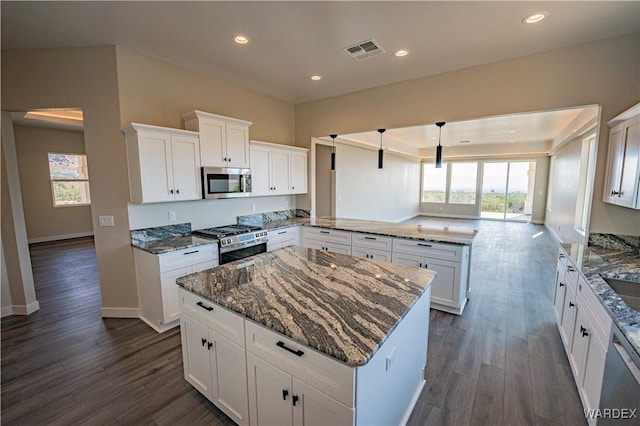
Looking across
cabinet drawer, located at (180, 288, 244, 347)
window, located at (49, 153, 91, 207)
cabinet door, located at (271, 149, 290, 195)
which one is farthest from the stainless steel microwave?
window, located at (49, 153, 91, 207)

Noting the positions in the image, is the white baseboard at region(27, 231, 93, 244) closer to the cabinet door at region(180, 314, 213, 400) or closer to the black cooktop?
the black cooktop

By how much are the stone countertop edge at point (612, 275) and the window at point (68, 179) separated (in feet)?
32.2

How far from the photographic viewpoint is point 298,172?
476 centimetres

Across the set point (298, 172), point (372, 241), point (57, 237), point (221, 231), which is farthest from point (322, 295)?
point (57, 237)

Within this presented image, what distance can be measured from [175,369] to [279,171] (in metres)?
2.98

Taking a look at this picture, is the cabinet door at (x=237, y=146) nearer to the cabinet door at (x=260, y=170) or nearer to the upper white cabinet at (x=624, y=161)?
the cabinet door at (x=260, y=170)

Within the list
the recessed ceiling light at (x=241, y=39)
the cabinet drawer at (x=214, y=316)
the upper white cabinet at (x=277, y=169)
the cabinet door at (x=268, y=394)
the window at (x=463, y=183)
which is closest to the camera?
the cabinet door at (x=268, y=394)

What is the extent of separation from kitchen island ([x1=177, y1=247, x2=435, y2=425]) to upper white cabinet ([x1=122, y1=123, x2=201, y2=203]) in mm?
1490

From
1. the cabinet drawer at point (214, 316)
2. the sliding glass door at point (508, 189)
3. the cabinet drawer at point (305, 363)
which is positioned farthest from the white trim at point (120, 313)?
the sliding glass door at point (508, 189)

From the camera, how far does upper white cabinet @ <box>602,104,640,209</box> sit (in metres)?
2.13

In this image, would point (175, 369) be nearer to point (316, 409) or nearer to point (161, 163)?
point (316, 409)

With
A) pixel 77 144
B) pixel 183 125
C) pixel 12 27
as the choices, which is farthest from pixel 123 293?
pixel 77 144

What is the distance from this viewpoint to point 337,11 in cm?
226

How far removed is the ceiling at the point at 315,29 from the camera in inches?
86.5
